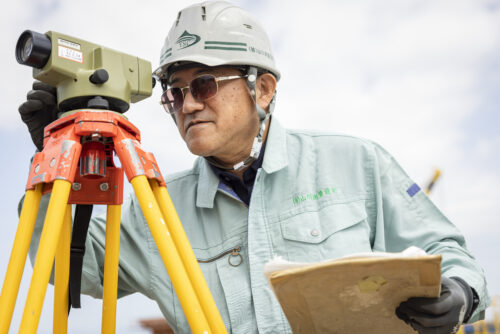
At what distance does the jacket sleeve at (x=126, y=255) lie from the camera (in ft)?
8.93

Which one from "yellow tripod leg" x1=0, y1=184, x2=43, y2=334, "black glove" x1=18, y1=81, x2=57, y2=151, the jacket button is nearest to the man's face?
the jacket button

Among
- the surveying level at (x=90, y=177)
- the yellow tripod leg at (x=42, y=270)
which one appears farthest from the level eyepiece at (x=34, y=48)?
the yellow tripod leg at (x=42, y=270)

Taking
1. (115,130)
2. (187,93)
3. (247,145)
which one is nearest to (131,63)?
(115,130)

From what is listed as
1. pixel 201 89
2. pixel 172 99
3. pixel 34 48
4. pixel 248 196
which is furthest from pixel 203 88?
pixel 34 48

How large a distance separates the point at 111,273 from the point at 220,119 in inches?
43.0

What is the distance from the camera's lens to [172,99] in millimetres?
2977

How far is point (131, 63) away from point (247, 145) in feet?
3.18

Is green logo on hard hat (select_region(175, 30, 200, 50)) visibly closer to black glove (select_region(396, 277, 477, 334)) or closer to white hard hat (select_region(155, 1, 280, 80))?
white hard hat (select_region(155, 1, 280, 80))

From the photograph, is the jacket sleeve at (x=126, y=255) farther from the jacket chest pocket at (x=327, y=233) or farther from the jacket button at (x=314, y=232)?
the jacket button at (x=314, y=232)

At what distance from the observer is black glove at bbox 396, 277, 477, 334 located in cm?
180

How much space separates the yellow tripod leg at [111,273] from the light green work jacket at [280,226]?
1.83 feet

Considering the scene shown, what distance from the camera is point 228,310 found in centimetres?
267

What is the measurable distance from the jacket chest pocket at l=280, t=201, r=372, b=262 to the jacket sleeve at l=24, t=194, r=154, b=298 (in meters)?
0.85

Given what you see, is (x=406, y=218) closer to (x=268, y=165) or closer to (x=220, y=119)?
(x=268, y=165)
